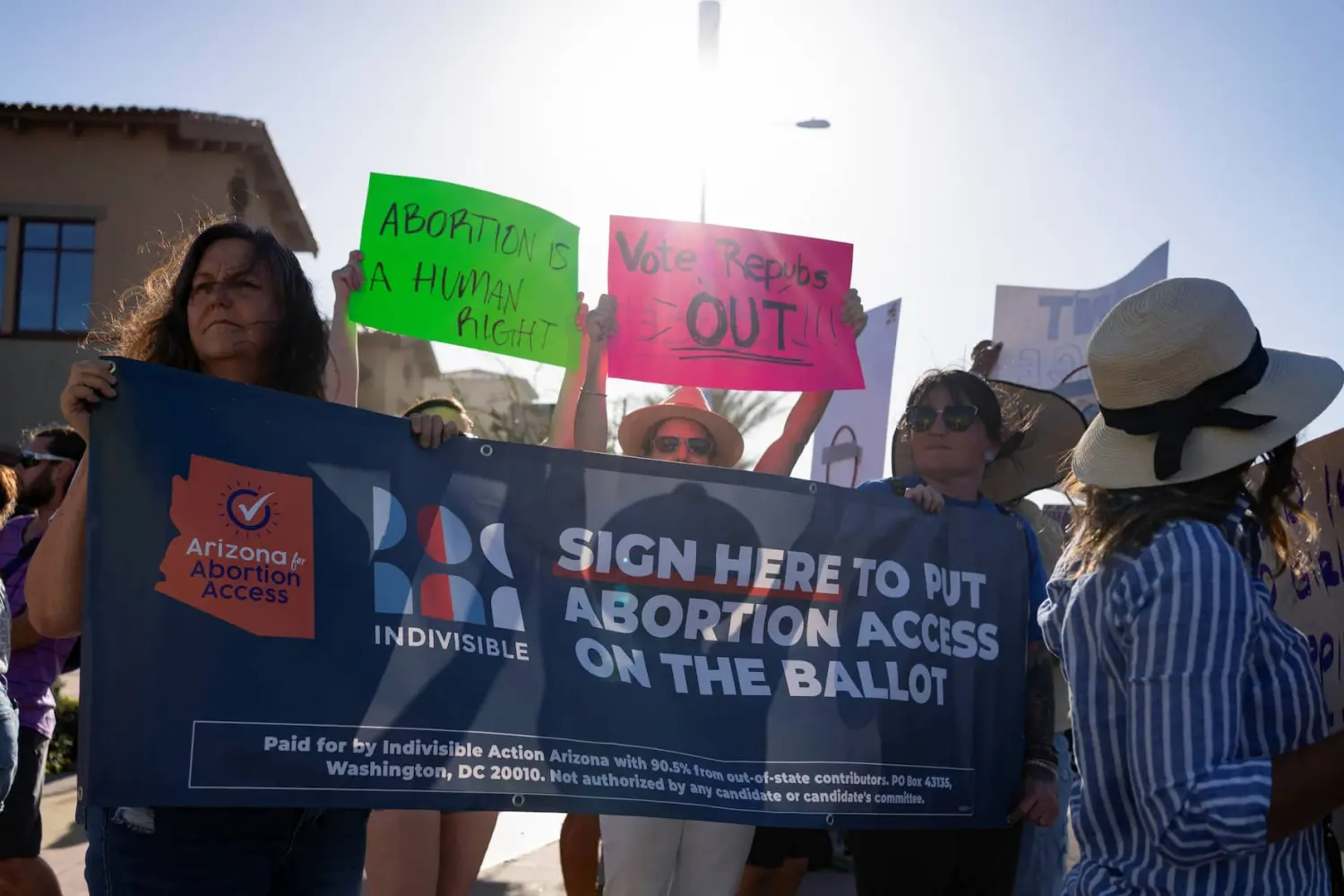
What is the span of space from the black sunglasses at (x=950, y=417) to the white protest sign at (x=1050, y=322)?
359 centimetres

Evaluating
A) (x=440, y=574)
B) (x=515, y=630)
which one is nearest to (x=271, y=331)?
(x=440, y=574)

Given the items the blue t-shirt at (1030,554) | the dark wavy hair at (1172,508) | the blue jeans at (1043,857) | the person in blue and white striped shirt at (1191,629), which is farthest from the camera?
the blue t-shirt at (1030,554)

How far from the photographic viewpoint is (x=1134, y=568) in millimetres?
1802

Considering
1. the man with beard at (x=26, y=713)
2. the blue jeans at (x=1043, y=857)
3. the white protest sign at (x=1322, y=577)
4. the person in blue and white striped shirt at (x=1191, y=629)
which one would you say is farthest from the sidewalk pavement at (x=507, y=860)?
the person in blue and white striped shirt at (x=1191, y=629)

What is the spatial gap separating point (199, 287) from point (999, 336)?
5.49 m

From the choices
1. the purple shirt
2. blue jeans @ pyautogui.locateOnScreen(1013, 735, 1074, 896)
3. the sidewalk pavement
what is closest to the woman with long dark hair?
the purple shirt

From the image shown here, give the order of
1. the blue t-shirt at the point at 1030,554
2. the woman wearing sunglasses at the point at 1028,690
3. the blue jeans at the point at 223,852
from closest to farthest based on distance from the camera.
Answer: the blue jeans at the point at 223,852, the woman wearing sunglasses at the point at 1028,690, the blue t-shirt at the point at 1030,554

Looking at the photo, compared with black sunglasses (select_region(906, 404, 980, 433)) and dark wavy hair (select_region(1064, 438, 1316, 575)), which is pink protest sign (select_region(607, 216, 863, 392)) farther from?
dark wavy hair (select_region(1064, 438, 1316, 575))

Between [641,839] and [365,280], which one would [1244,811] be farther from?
[365,280]

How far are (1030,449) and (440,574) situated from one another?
2.31 m

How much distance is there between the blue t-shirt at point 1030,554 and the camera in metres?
3.45

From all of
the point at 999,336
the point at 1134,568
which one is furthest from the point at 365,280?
the point at 999,336

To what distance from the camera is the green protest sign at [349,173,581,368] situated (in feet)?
13.6

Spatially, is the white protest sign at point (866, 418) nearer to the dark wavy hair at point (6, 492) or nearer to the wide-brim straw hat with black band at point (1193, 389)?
the dark wavy hair at point (6, 492)
